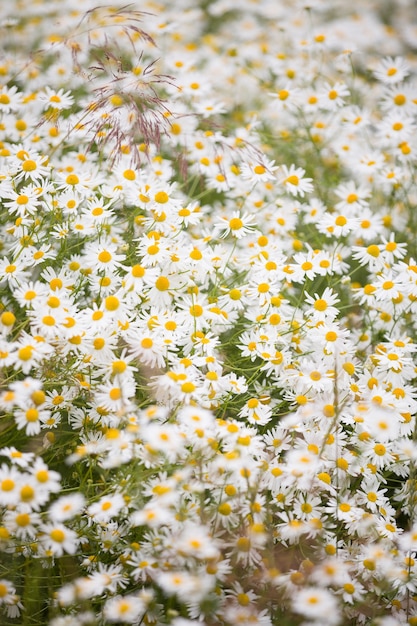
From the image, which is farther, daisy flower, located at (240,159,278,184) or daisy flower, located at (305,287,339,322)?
daisy flower, located at (240,159,278,184)

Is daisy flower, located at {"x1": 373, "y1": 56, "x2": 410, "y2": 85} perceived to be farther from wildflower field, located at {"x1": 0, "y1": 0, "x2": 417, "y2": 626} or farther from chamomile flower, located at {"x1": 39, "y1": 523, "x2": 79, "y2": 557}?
chamomile flower, located at {"x1": 39, "y1": 523, "x2": 79, "y2": 557}

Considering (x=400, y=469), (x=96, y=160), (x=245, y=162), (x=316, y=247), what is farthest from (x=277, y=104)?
(x=400, y=469)

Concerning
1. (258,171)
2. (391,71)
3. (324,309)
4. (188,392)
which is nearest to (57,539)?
(188,392)

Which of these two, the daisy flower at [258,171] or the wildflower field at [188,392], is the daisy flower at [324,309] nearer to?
the wildflower field at [188,392]

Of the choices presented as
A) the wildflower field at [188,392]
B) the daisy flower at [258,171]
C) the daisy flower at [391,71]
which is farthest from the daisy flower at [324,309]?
the daisy flower at [391,71]

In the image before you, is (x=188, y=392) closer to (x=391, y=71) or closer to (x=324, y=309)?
(x=324, y=309)

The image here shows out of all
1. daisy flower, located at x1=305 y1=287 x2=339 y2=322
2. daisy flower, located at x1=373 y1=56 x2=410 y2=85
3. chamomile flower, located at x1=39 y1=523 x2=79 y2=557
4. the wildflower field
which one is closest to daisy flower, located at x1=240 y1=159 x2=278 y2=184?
the wildflower field

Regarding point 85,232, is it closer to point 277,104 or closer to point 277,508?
point 277,508

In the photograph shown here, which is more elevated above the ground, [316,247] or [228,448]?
[316,247]
